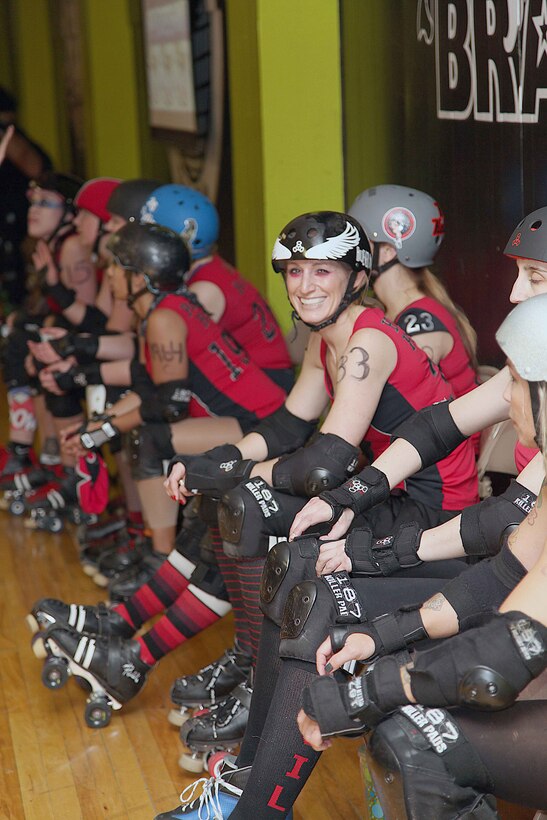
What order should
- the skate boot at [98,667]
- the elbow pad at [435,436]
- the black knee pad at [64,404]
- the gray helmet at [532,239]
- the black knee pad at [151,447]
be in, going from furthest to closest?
the black knee pad at [64,404] → the black knee pad at [151,447] → the skate boot at [98,667] → the elbow pad at [435,436] → the gray helmet at [532,239]

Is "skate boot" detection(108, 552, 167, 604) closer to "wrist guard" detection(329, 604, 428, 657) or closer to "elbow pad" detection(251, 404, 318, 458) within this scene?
"elbow pad" detection(251, 404, 318, 458)

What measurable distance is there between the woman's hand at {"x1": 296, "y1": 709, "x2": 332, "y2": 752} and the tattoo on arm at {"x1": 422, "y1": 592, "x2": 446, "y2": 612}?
288 millimetres

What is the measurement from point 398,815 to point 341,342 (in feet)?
4.11

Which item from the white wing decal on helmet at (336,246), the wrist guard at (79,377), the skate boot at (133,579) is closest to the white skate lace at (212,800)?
the white wing decal on helmet at (336,246)

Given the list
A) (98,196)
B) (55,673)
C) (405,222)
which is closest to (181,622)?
(55,673)

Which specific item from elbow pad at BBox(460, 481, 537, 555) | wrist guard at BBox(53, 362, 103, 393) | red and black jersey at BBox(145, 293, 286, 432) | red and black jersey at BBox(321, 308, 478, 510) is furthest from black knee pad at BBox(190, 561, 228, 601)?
wrist guard at BBox(53, 362, 103, 393)

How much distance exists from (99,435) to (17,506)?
130 cm

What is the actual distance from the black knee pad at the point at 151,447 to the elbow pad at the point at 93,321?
1.31 meters

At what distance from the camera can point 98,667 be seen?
281 cm

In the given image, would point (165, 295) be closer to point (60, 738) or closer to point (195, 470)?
point (195, 470)

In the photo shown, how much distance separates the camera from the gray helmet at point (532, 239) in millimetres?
2219

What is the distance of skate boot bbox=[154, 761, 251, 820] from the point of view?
2.12m

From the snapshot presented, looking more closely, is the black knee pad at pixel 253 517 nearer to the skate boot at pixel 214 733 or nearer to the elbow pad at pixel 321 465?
the elbow pad at pixel 321 465

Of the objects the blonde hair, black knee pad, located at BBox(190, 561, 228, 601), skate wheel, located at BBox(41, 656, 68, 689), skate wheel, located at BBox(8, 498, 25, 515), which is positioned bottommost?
skate wheel, located at BBox(8, 498, 25, 515)
